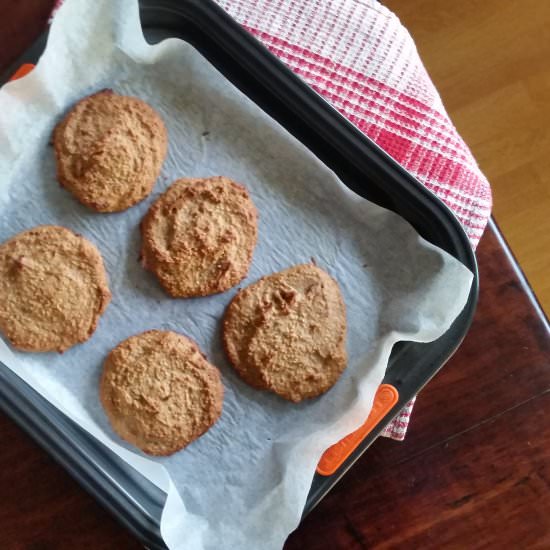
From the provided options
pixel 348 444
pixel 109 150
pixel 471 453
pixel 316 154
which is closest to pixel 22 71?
pixel 109 150

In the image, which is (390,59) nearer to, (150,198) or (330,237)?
(330,237)

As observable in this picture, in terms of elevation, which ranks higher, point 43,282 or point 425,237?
point 425,237

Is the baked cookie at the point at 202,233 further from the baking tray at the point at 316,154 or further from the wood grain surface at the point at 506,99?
the wood grain surface at the point at 506,99

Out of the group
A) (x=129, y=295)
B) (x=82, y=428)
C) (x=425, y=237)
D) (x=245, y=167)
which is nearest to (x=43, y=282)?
(x=129, y=295)

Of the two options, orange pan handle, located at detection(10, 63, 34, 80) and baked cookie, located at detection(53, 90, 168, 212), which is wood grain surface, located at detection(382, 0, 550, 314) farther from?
orange pan handle, located at detection(10, 63, 34, 80)

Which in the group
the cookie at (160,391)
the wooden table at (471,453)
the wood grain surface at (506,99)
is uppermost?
the wood grain surface at (506,99)

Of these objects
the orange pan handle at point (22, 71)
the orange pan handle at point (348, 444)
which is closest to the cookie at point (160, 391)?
the orange pan handle at point (348, 444)

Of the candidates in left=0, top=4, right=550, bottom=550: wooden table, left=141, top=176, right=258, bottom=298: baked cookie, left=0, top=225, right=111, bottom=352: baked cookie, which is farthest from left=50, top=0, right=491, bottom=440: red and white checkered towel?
left=0, top=225, right=111, bottom=352: baked cookie
